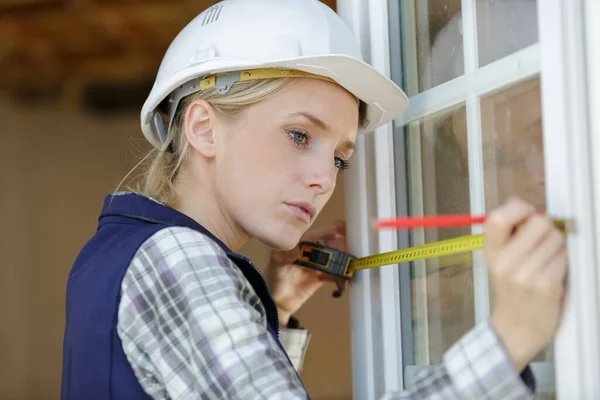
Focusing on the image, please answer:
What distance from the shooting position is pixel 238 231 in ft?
5.39

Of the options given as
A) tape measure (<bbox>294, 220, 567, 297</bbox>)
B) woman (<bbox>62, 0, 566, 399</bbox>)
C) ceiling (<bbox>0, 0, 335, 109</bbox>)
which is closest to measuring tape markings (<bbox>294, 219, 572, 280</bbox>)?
tape measure (<bbox>294, 220, 567, 297</bbox>)

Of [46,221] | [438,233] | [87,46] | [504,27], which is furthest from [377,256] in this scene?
[46,221]

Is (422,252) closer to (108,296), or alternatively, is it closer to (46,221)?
(108,296)

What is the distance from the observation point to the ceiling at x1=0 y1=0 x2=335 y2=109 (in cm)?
620

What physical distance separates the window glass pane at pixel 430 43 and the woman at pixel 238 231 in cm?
9

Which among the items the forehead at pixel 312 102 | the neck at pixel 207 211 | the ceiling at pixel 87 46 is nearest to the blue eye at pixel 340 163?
the forehead at pixel 312 102

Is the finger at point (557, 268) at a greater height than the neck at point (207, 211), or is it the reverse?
the neck at point (207, 211)

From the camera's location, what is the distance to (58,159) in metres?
8.23

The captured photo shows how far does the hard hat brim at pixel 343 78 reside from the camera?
4.96 feet

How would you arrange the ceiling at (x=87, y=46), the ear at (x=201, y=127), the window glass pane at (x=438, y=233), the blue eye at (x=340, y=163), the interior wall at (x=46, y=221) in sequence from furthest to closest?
the interior wall at (x=46, y=221) < the ceiling at (x=87, y=46) < the blue eye at (x=340, y=163) < the ear at (x=201, y=127) < the window glass pane at (x=438, y=233)

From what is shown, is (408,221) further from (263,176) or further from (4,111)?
(4,111)

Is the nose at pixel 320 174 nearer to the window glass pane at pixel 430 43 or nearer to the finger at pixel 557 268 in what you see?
the window glass pane at pixel 430 43

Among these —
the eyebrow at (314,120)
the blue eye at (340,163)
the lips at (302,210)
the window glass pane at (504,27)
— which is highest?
the window glass pane at (504,27)

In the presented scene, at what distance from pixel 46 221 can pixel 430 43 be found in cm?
712
